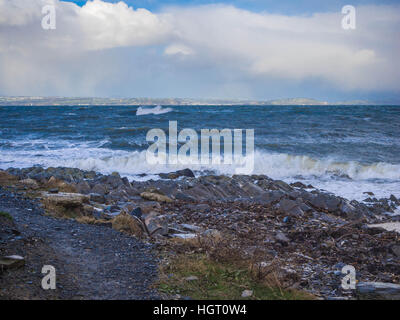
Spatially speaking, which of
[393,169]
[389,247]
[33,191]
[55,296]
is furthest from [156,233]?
[393,169]

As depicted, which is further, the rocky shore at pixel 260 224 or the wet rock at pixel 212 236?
the wet rock at pixel 212 236

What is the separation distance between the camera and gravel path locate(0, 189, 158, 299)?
4148 millimetres

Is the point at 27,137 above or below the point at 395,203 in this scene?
above

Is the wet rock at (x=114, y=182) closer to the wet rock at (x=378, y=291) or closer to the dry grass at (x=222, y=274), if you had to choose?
the dry grass at (x=222, y=274)

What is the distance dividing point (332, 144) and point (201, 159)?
10984mm

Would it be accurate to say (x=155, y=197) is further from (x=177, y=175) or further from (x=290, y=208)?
→ (x=177, y=175)

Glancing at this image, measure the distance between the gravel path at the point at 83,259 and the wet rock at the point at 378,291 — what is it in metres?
2.70

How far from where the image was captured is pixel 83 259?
5105 millimetres

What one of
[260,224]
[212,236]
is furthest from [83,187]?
[212,236]

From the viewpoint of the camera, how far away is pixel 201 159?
64.2 ft

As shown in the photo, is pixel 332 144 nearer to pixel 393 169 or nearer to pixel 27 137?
pixel 393 169

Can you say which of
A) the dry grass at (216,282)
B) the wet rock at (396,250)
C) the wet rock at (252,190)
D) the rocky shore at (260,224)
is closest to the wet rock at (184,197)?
the rocky shore at (260,224)

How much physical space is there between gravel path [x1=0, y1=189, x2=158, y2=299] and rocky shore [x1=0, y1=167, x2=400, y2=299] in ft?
1.49

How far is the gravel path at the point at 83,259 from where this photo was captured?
13.6 feet
